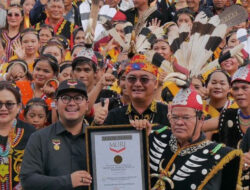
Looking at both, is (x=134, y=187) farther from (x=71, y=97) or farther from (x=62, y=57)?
(x=62, y=57)

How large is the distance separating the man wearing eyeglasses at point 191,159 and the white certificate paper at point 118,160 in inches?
7.6

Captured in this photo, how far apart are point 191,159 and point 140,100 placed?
4.15 ft

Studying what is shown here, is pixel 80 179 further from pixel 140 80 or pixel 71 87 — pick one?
pixel 140 80

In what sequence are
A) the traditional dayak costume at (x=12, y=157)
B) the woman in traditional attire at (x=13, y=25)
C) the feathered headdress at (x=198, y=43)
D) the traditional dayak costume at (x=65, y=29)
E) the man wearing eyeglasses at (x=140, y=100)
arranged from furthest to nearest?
the traditional dayak costume at (x=65, y=29) < the woman in traditional attire at (x=13, y=25) < the man wearing eyeglasses at (x=140, y=100) < the traditional dayak costume at (x=12, y=157) < the feathered headdress at (x=198, y=43)

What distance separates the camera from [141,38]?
961 cm

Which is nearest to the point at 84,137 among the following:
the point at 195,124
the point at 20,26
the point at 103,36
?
the point at 195,124

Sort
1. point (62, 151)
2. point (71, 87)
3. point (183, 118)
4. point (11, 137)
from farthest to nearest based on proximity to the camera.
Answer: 1. point (11, 137)
2. point (71, 87)
3. point (62, 151)
4. point (183, 118)

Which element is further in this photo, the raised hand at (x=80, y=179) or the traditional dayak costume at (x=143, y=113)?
the traditional dayak costume at (x=143, y=113)

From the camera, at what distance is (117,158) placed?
25.2ft

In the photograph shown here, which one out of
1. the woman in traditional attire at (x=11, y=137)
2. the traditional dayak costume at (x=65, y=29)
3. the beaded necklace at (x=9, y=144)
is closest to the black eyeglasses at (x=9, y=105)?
the woman in traditional attire at (x=11, y=137)

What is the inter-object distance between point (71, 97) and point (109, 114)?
2.74 feet

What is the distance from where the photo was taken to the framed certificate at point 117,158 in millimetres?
7645

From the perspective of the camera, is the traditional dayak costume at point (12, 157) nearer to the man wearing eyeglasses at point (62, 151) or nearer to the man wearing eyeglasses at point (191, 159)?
the man wearing eyeglasses at point (62, 151)

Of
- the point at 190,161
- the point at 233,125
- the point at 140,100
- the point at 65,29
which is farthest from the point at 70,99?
the point at 65,29
